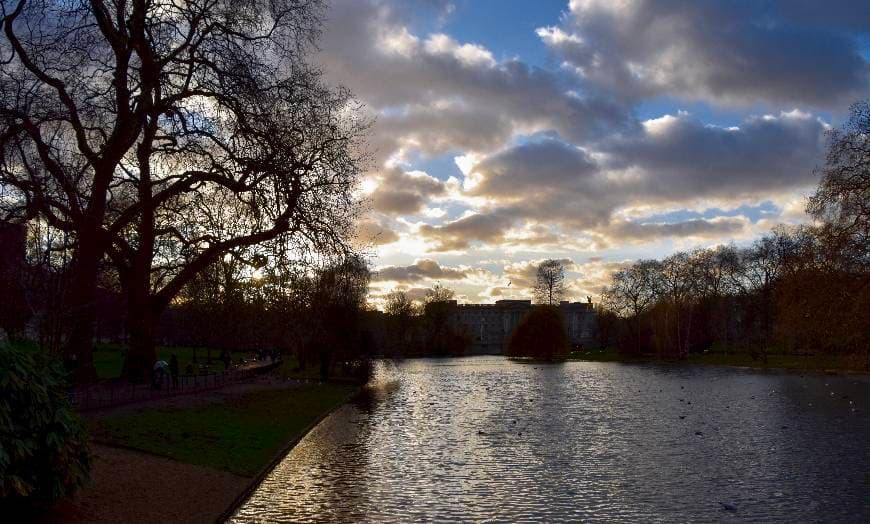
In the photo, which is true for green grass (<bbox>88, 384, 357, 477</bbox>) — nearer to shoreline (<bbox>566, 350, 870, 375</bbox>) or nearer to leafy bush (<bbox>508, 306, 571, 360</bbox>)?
shoreline (<bbox>566, 350, 870, 375</bbox>)

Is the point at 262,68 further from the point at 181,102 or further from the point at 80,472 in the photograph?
the point at 80,472

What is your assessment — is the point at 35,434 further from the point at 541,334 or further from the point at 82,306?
the point at 541,334

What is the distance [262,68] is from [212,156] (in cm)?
422

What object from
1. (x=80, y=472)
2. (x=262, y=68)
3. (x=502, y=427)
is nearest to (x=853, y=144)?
(x=502, y=427)

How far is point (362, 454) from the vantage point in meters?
22.1

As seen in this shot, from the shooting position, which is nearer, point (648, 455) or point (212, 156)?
point (648, 455)

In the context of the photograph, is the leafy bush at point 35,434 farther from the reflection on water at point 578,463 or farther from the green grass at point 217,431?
the green grass at point 217,431

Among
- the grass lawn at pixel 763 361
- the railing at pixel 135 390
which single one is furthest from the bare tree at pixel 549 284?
the railing at pixel 135 390

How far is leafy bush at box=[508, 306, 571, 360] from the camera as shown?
100812 mm

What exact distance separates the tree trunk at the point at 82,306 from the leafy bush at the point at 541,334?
7437 cm

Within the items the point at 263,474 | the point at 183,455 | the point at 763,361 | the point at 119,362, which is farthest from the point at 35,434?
the point at 763,361

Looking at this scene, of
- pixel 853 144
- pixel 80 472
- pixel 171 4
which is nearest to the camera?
pixel 80 472

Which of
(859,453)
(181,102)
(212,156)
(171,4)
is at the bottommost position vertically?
(859,453)

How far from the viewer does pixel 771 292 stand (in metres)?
73.4
